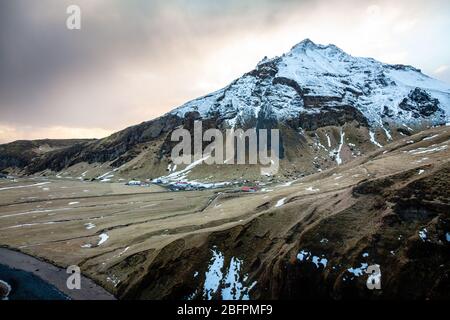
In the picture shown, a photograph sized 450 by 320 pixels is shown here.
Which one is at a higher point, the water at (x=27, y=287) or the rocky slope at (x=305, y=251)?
the rocky slope at (x=305, y=251)

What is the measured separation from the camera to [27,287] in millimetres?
71188

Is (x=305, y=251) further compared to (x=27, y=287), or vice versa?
(x=27, y=287)

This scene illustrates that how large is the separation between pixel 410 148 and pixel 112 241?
9826 cm

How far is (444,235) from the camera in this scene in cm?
5216

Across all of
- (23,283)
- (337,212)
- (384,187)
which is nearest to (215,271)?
(337,212)

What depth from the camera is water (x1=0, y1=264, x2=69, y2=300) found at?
217 feet

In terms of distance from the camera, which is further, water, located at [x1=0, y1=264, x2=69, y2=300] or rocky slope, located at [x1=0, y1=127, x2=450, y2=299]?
water, located at [x1=0, y1=264, x2=69, y2=300]

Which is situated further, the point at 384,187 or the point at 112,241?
the point at 112,241

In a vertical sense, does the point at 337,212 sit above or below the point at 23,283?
above

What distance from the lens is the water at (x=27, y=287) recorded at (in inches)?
2604

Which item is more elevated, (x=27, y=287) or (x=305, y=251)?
(x=305, y=251)

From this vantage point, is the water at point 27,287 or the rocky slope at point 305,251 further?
the water at point 27,287

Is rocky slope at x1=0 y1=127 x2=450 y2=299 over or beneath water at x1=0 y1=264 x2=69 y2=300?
over
